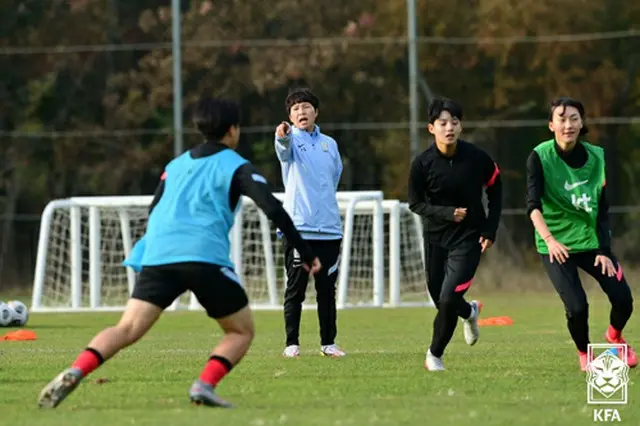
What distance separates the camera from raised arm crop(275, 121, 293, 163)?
12.0 meters

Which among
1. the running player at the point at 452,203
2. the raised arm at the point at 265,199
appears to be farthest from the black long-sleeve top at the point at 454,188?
the raised arm at the point at 265,199

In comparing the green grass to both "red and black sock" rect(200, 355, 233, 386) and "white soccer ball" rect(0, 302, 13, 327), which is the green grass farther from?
"white soccer ball" rect(0, 302, 13, 327)

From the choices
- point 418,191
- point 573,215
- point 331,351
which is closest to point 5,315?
point 331,351

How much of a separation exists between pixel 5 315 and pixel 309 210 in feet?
20.3

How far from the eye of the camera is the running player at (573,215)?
1044 centimetres

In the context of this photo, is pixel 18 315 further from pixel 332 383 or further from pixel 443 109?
pixel 332 383

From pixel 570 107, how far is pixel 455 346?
3.61m

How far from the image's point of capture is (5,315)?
1744 centimetres

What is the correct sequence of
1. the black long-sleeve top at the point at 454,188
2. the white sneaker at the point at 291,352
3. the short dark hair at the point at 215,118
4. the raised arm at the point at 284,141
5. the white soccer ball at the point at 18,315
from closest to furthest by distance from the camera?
the short dark hair at the point at 215,118 → the black long-sleeve top at the point at 454,188 → the raised arm at the point at 284,141 → the white sneaker at the point at 291,352 → the white soccer ball at the point at 18,315

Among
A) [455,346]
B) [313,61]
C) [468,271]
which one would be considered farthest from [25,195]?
[468,271]

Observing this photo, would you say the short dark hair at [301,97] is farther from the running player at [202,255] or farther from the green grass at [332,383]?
the running player at [202,255]

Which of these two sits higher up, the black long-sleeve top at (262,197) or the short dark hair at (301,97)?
the short dark hair at (301,97)

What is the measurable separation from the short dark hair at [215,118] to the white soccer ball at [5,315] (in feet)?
31.0

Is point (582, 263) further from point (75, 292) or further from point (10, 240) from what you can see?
point (10, 240)
